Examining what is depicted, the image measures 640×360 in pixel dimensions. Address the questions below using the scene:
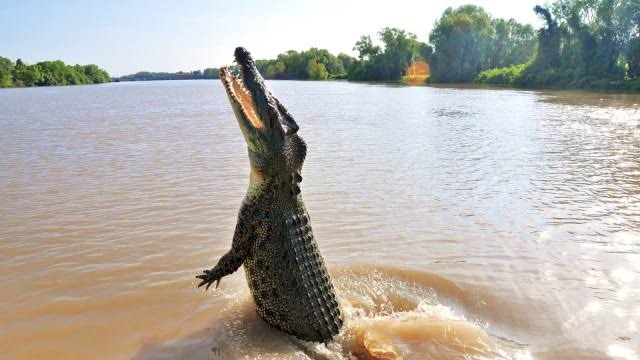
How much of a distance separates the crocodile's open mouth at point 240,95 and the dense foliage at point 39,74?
91990 millimetres

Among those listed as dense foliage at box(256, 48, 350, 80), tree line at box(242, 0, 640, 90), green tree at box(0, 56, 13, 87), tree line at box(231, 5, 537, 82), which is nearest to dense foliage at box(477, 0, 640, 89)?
tree line at box(242, 0, 640, 90)

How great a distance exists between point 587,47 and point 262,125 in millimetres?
45436

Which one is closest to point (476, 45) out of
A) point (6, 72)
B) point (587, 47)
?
point (587, 47)

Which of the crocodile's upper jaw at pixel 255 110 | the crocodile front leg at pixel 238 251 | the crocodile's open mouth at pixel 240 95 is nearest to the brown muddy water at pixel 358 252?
the crocodile front leg at pixel 238 251

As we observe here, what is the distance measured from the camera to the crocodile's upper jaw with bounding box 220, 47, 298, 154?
350 centimetres

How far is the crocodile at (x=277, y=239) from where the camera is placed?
3385 mm

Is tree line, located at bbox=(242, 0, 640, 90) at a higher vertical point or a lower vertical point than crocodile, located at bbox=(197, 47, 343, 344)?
higher

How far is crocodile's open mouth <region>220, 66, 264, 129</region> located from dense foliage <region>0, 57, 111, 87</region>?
3622 inches

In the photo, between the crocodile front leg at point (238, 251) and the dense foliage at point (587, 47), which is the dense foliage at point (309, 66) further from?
A: the crocodile front leg at point (238, 251)

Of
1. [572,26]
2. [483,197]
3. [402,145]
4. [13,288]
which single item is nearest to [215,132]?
[402,145]

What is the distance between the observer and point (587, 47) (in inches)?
1618

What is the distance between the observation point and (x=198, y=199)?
696 centimetres

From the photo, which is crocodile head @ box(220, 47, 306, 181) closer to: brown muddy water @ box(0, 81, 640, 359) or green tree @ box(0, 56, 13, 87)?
brown muddy water @ box(0, 81, 640, 359)

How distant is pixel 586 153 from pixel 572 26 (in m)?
39.3
